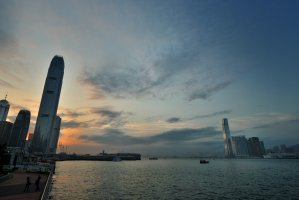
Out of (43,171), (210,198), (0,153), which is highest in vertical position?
(0,153)

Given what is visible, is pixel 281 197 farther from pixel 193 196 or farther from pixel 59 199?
pixel 59 199

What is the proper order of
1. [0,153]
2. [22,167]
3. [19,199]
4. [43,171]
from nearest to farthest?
1. [19,199]
2. [0,153]
3. [43,171]
4. [22,167]

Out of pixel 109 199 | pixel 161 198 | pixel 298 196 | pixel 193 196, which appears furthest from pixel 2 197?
pixel 298 196

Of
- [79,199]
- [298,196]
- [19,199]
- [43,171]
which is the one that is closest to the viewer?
[19,199]

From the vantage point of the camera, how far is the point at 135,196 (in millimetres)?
47188

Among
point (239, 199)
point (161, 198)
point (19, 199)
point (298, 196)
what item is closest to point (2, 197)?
point (19, 199)

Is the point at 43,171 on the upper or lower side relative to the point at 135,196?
upper

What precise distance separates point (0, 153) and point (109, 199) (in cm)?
3439

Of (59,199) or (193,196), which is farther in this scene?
(193,196)

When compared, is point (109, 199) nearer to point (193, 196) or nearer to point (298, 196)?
point (193, 196)

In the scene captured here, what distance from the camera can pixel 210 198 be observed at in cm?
4497

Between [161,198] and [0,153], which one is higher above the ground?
[0,153]

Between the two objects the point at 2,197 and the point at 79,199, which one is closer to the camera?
the point at 2,197

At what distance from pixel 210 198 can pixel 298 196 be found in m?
20.8
